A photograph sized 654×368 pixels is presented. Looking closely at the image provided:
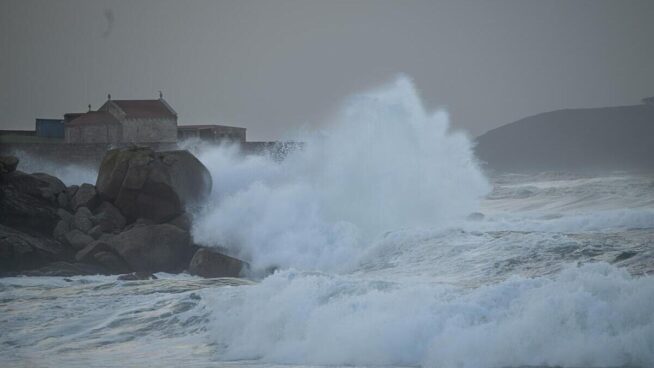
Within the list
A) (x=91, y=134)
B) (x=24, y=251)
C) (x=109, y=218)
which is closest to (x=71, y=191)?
(x=109, y=218)

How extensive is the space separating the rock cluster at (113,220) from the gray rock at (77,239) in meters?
0.02

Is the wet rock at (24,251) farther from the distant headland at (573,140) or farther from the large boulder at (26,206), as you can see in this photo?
the distant headland at (573,140)

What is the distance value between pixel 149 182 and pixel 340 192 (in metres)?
4.89

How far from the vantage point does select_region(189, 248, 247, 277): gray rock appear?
15797 millimetres

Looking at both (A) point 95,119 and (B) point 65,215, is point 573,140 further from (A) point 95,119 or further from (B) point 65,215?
(B) point 65,215

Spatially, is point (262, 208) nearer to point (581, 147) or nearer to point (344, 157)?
point (344, 157)

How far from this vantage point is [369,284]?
37.1 ft

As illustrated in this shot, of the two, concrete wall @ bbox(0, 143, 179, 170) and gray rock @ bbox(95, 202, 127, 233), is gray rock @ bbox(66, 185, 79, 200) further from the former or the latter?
concrete wall @ bbox(0, 143, 179, 170)

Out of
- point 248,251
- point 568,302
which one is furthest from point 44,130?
point 568,302

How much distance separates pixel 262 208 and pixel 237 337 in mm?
10261

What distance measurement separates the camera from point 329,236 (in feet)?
62.0

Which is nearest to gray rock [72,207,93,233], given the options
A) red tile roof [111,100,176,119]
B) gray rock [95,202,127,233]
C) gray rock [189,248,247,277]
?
gray rock [95,202,127,233]

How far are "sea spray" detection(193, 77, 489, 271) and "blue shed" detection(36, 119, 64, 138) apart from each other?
1332 cm

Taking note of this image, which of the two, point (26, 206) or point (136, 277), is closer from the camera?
point (136, 277)
